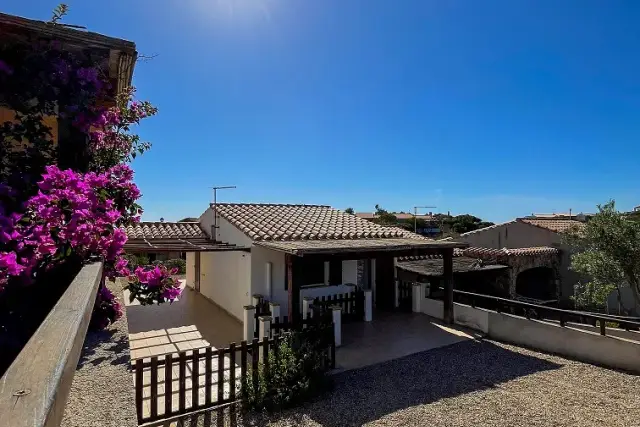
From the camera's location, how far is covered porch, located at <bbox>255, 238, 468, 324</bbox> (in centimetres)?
1016

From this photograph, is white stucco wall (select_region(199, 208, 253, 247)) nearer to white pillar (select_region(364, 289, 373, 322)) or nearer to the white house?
the white house

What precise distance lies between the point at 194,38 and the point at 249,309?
774 centimetres

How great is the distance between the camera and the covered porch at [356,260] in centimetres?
1016

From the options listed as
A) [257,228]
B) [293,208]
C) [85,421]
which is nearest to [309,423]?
[85,421]

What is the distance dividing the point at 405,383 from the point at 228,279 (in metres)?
8.90

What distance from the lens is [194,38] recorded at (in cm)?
966

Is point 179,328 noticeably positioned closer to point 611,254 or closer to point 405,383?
point 405,383

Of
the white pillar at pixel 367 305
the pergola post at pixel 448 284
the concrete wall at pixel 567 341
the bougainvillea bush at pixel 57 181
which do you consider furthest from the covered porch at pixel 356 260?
the bougainvillea bush at pixel 57 181

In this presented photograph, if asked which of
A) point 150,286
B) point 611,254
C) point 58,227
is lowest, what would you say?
point 611,254

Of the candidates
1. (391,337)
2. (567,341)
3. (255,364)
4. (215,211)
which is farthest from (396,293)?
(255,364)

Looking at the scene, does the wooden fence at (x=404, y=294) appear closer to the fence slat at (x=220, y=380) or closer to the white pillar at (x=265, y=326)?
the white pillar at (x=265, y=326)

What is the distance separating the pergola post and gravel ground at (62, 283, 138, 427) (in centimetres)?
1155

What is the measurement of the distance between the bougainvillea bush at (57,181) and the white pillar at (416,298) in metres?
12.1

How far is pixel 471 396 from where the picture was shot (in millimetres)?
7867
